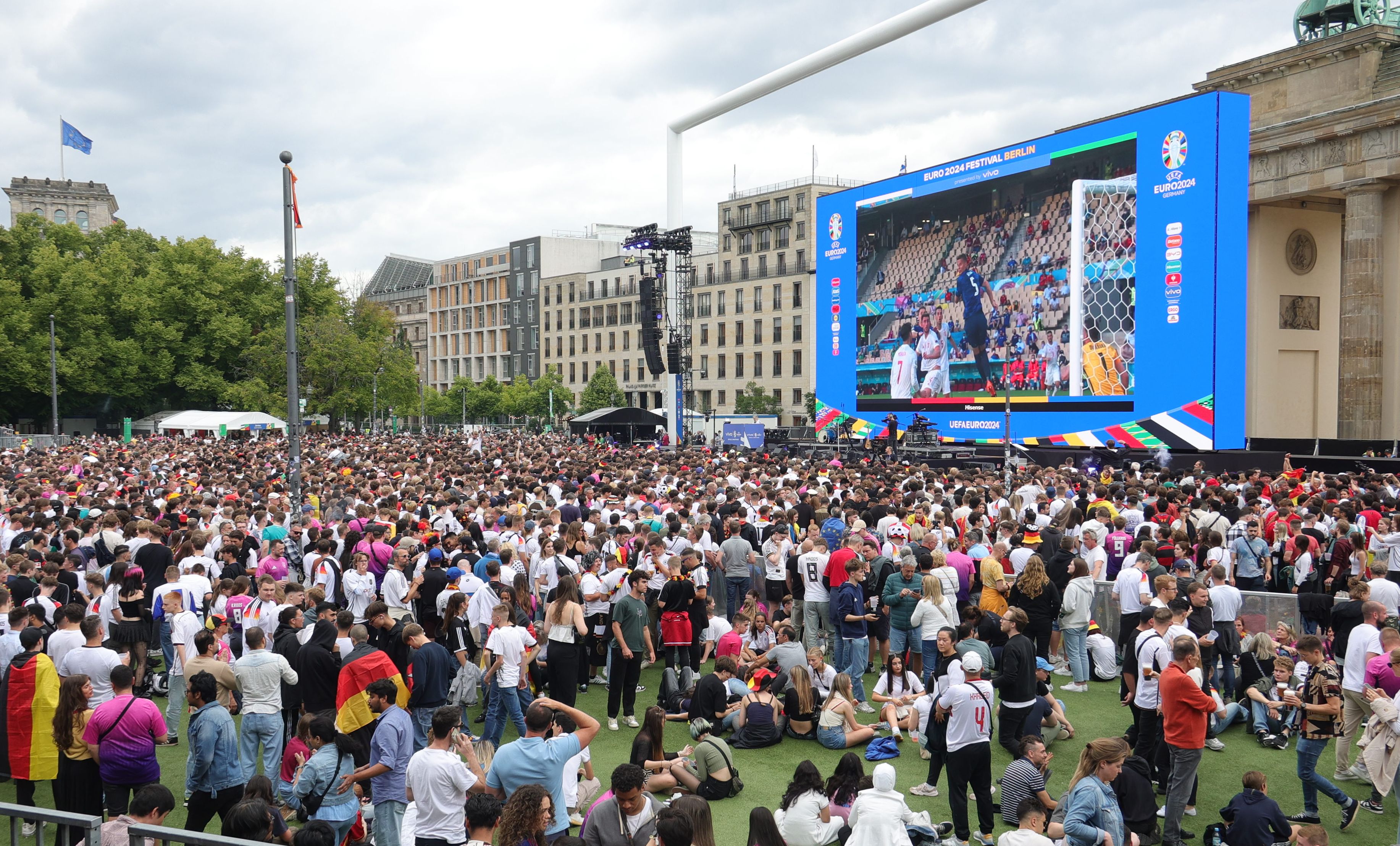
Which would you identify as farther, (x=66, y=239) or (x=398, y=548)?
(x=66, y=239)

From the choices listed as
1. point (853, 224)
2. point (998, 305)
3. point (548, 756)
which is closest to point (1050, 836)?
point (548, 756)

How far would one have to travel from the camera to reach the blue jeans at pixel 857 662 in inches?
392

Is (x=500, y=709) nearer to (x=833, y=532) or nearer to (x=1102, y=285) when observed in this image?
(x=833, y=532)

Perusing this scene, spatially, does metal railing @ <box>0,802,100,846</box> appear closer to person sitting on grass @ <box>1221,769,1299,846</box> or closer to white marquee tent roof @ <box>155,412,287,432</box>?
person sitting on grass @ <box>1221,769,1299,846</box>

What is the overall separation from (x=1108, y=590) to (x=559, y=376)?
252 feet

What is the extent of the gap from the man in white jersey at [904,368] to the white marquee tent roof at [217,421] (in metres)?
28.5

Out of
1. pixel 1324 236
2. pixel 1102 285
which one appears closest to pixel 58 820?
pixel 1102 285

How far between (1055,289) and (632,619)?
874 inches

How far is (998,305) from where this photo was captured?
2988cm

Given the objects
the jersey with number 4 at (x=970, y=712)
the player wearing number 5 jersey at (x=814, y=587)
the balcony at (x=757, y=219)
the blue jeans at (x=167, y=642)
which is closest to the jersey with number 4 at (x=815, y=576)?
the player wearing number 5 jersey at (x=814, y=587)

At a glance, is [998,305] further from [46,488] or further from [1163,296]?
[46,488]

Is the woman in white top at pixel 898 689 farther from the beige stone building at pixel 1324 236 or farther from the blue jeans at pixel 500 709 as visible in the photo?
the beige stone building at pixel 1324 236

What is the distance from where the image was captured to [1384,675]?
22.6 ft

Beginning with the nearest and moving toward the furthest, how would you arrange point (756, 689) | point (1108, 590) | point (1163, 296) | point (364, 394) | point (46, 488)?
point (756, 689) → point (1108, 590) → point (46, 488) → point (1163, 296) → point (364, 394)
